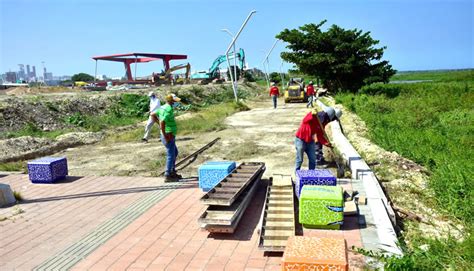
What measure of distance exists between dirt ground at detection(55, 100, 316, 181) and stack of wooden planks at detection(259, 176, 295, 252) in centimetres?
190

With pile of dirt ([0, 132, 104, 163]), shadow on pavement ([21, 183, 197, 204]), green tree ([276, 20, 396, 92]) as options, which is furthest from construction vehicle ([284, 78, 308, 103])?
shadow on pavement ([21, 183, 197, 204])

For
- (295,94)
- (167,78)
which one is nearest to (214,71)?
(167,78)

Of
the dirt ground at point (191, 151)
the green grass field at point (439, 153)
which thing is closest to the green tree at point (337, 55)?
the green grass field at point (439, 153)

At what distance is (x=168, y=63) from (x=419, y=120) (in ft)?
126

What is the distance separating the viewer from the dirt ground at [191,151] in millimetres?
8977

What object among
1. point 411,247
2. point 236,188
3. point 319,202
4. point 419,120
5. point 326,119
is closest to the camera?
point 411,247

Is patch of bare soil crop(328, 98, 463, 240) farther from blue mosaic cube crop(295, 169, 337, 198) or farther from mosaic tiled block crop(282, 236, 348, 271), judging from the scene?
mosaic tiled block crop(282, 236, 348, 271)

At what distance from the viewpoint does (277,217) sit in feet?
16.7

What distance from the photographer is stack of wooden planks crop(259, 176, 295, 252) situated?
4.46m

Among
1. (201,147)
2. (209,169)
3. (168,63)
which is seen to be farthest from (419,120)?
(168,63)

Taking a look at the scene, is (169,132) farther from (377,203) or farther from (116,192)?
(377,203)

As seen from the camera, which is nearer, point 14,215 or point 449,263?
point 449,263

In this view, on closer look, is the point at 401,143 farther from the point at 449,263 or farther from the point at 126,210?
the point at 126,210

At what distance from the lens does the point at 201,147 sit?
36.9ft
